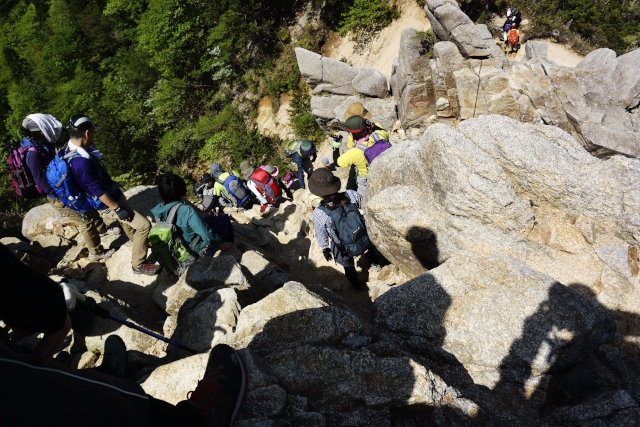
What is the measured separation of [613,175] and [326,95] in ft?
46.3

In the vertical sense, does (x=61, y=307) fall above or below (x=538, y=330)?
above

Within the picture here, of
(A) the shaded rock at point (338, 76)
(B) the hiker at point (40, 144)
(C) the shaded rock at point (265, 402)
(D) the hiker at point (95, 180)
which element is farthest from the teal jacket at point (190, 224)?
(A) the shaded rock at point (338, 76)

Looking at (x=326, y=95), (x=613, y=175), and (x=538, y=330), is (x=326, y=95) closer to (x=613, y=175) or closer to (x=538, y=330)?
(x=613, y=175)

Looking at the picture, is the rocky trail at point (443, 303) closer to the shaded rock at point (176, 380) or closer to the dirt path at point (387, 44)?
the shaded rock at point (176, 380)

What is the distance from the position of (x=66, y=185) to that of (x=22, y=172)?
1042 mm

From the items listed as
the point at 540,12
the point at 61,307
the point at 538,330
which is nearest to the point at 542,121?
the point at 540,12

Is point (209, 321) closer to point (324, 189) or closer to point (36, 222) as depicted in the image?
point (324, 189)

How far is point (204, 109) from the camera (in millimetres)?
22406

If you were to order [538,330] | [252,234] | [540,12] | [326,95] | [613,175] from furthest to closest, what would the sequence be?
[326,95] → [540,12] → [252,234] → [613,175] → [538,330]

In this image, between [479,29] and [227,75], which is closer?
[479,29]

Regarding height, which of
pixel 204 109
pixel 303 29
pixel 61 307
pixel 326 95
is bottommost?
pixel 204 109

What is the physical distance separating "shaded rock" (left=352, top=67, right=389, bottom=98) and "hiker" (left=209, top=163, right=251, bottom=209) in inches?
345

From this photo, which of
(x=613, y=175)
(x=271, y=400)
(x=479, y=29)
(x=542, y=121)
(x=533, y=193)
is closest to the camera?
(x=271, y=400)

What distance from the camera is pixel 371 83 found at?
16.3 meters
